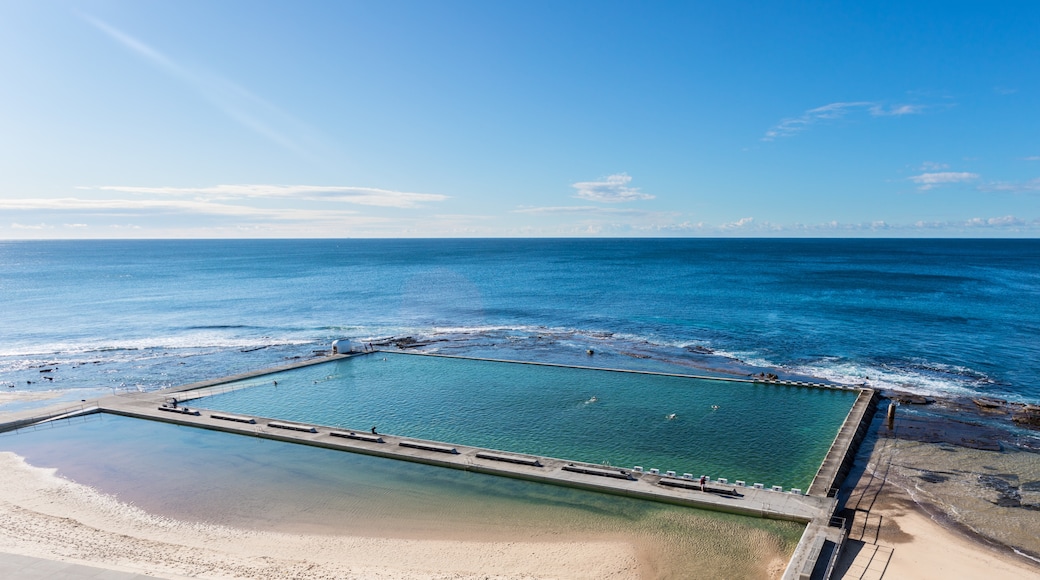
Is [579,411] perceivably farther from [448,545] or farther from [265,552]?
[265,552]

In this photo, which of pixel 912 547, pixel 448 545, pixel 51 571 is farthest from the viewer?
pixel 448 545

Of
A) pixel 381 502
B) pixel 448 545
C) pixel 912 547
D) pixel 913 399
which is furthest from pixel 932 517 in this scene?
pixel 381 502

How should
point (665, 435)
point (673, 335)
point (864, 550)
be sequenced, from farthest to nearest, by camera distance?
1. point (673, 335)
2. point (665, 435)
3. point (864, 550)

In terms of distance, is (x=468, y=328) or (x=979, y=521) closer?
(x=979, y=521)

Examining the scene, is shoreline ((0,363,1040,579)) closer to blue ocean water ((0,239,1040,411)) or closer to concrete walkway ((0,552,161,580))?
concrete walkway ((0,552,161,580))

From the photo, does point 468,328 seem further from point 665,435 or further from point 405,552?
point 405,552

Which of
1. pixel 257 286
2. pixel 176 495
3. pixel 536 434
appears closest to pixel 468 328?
pixel 536 434

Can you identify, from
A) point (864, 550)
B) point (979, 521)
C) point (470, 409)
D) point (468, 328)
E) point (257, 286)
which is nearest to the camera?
point (864, 550)
